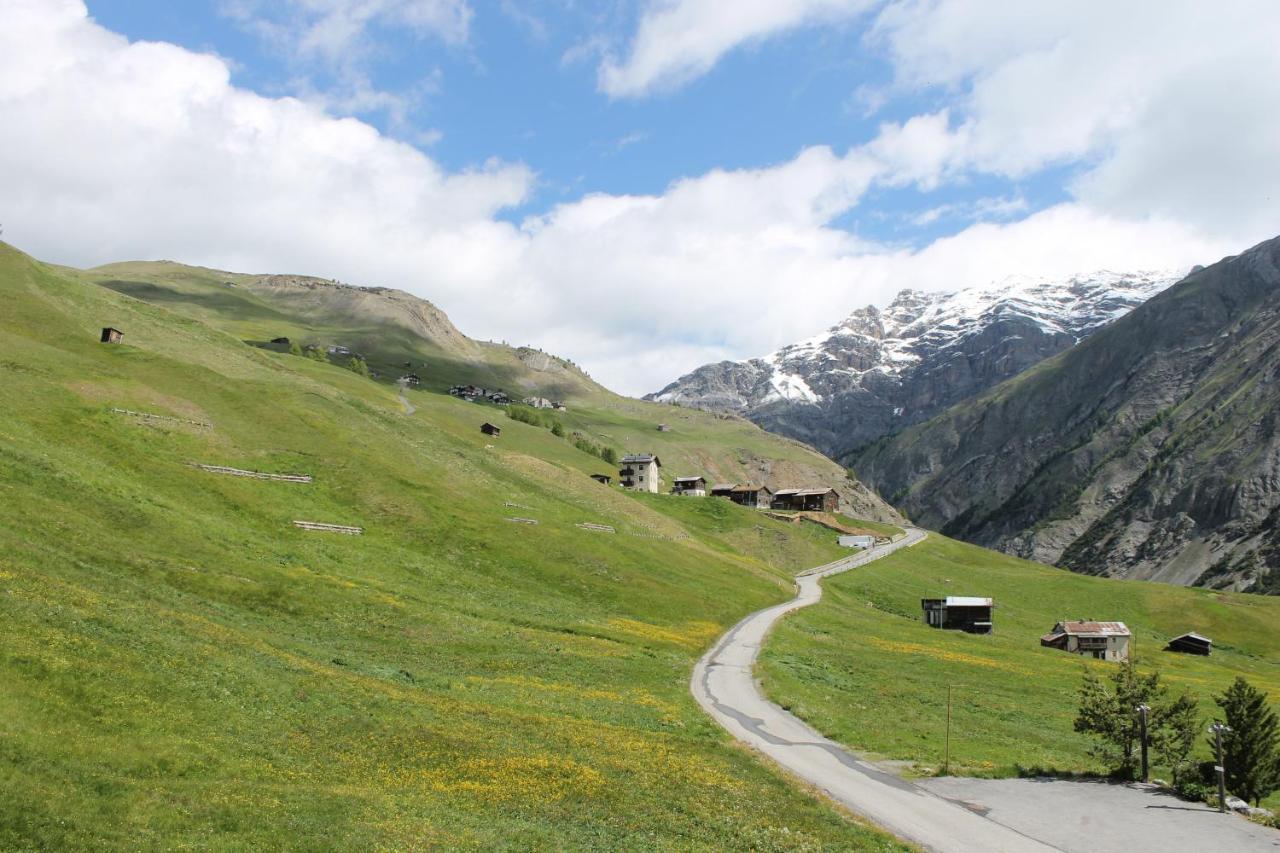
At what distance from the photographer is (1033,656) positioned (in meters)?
86.2

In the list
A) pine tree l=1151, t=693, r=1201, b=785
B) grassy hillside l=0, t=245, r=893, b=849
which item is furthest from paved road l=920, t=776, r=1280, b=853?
grassy hillside l=0, t=245, r=893, b=849

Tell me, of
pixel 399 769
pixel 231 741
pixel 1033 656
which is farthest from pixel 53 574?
pixel 1033 656

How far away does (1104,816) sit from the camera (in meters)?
29.7

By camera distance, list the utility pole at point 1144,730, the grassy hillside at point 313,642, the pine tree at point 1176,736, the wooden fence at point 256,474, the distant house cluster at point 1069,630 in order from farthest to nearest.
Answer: the distant house cluster at point 1069,630, the wooden fence at point 256,474, the utility pole at point 1144,730, the pine tree at point 1176,736, the grassy hillside at point 313,642

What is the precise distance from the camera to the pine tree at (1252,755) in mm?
36406

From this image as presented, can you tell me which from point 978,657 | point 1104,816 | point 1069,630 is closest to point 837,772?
point 1104,816

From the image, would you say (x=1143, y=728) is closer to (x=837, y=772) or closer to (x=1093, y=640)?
(x=837, y=772)

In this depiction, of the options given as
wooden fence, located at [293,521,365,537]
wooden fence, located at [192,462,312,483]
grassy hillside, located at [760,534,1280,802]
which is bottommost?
grassy hillside, located at [760,534,1280,802]

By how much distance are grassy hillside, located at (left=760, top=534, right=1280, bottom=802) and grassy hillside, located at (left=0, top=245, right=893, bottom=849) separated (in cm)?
956

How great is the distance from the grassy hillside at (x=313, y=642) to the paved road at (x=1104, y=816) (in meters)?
7.81

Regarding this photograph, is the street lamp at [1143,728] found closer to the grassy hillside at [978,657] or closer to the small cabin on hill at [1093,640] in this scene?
the grassy hillside at [978,657]

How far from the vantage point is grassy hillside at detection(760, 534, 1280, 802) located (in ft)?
144

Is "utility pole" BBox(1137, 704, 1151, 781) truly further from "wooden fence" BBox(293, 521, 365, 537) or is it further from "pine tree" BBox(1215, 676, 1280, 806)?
"wooden fence" BBox(293, 521, 365, 537)

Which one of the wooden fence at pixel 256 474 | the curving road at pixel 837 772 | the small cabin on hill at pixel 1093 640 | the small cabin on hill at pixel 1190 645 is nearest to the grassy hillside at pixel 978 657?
the curving road at pixel 837 772
